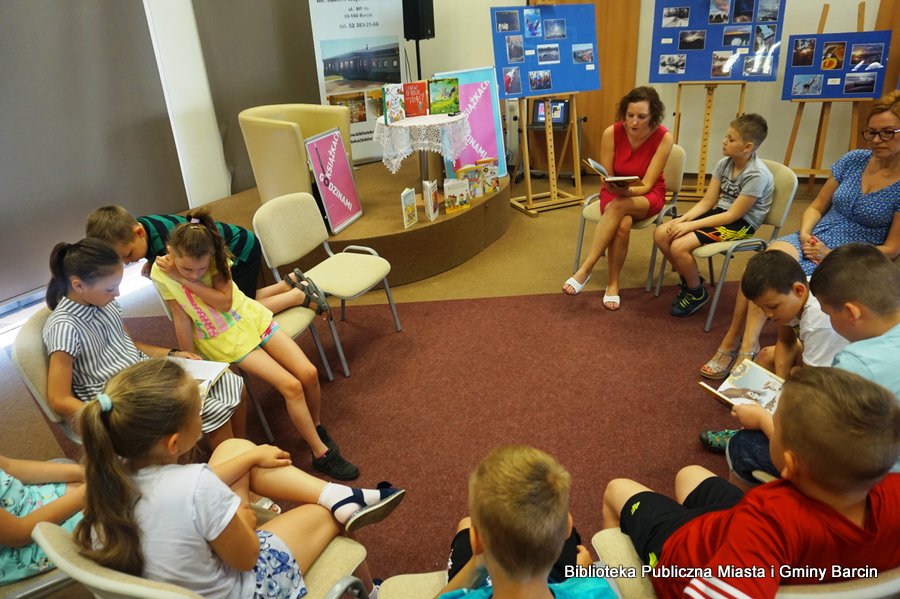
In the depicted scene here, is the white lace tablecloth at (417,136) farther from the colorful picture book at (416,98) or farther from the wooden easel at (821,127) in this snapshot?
the wooden easel at (821,127)

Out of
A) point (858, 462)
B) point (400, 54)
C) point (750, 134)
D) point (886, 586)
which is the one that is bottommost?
point (886, 586)

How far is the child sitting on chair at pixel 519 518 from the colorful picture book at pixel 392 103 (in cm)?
328

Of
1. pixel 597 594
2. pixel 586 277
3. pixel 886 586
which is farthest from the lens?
pixel 586 277

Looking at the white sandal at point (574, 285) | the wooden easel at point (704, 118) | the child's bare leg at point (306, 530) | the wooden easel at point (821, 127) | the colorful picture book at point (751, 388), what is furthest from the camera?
the wooden easel at point (704, 118)

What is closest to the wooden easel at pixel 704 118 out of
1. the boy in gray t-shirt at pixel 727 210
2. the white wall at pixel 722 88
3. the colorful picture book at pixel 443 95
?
the white wall at pixel 722 88

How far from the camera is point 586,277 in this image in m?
3.53

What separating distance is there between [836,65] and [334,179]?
401 cm

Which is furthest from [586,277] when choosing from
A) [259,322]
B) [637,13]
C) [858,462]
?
[637,13]

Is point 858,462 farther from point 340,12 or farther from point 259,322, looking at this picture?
point 340,12

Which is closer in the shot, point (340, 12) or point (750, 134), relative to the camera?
point (750, 134)

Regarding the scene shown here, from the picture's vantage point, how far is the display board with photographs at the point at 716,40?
4.45 metres

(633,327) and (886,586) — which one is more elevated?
(886,586)

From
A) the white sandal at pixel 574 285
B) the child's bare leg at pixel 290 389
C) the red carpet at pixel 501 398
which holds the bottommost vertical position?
the red carpet at pixel 501 398

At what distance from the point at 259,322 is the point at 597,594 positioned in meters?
1.72
